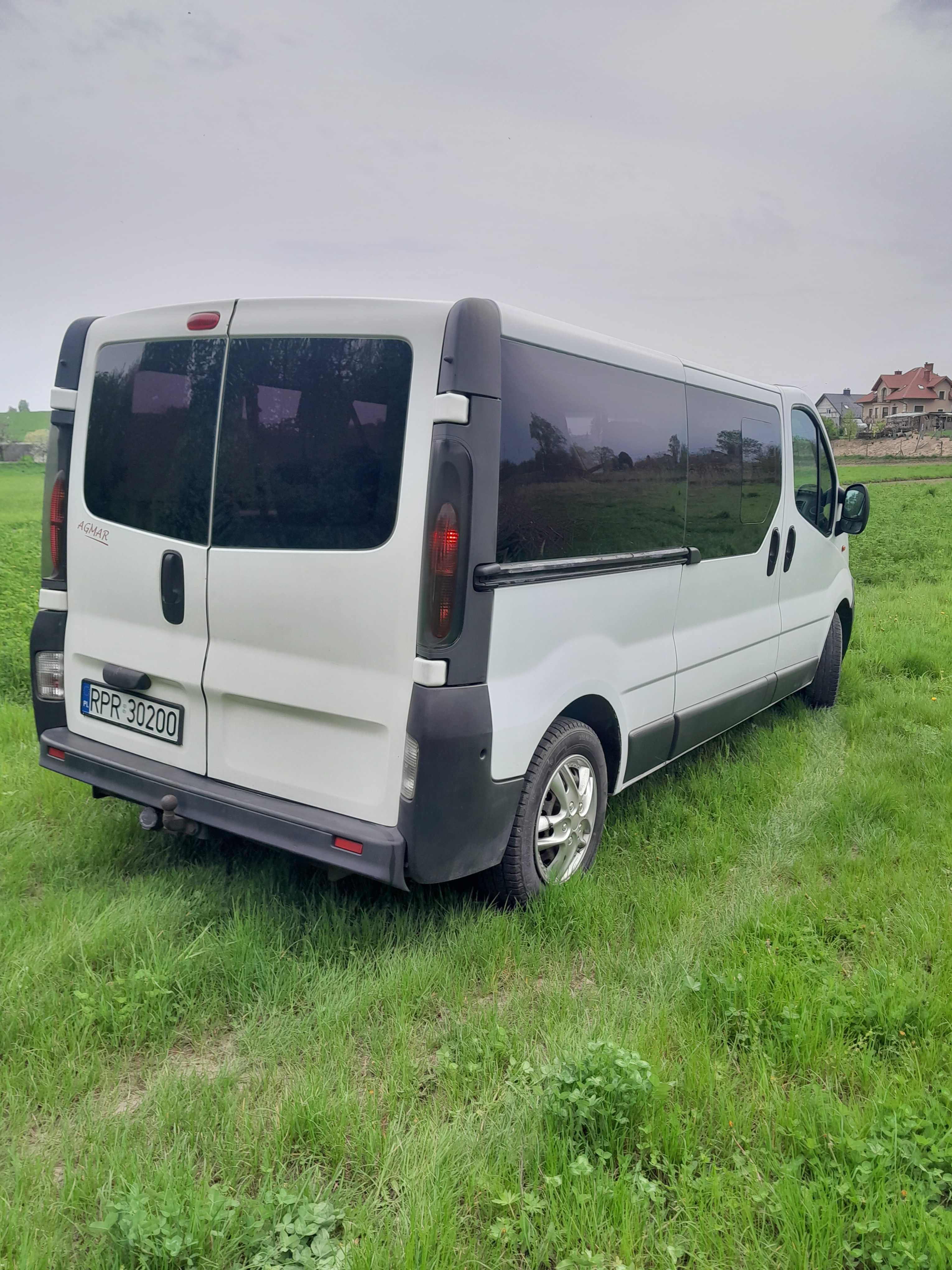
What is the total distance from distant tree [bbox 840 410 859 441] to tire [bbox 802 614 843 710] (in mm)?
100014

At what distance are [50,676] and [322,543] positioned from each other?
1.62 m

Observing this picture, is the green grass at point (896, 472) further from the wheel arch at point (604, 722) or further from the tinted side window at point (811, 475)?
the wheel arch at point (604, 722)

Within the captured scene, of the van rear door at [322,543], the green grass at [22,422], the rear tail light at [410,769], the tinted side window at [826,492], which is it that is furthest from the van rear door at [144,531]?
the green grass at [22,422]

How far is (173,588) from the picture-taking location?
355 centimetres

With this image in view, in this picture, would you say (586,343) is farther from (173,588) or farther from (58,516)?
(58,516)

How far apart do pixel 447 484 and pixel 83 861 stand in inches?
92.5

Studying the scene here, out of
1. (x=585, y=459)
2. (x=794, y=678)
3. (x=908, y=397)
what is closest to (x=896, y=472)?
(x=794, y=678)

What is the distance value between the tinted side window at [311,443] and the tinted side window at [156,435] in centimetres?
9

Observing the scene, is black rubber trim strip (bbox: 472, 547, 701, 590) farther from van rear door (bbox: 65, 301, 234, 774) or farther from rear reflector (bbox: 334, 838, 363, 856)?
van rear door (bbox: 65, 301, 234, 774)

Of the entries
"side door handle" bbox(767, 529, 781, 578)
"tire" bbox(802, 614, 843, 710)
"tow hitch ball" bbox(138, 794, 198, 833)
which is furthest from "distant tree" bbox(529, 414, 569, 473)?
"tire" bbox(802, 614, 843, 710)

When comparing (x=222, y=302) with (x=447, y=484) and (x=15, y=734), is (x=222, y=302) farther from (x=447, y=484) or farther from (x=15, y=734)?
(x=15, y=734)

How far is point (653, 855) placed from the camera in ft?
14.2

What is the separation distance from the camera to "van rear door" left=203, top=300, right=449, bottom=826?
3.08 m

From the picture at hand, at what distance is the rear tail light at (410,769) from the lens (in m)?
3.05
